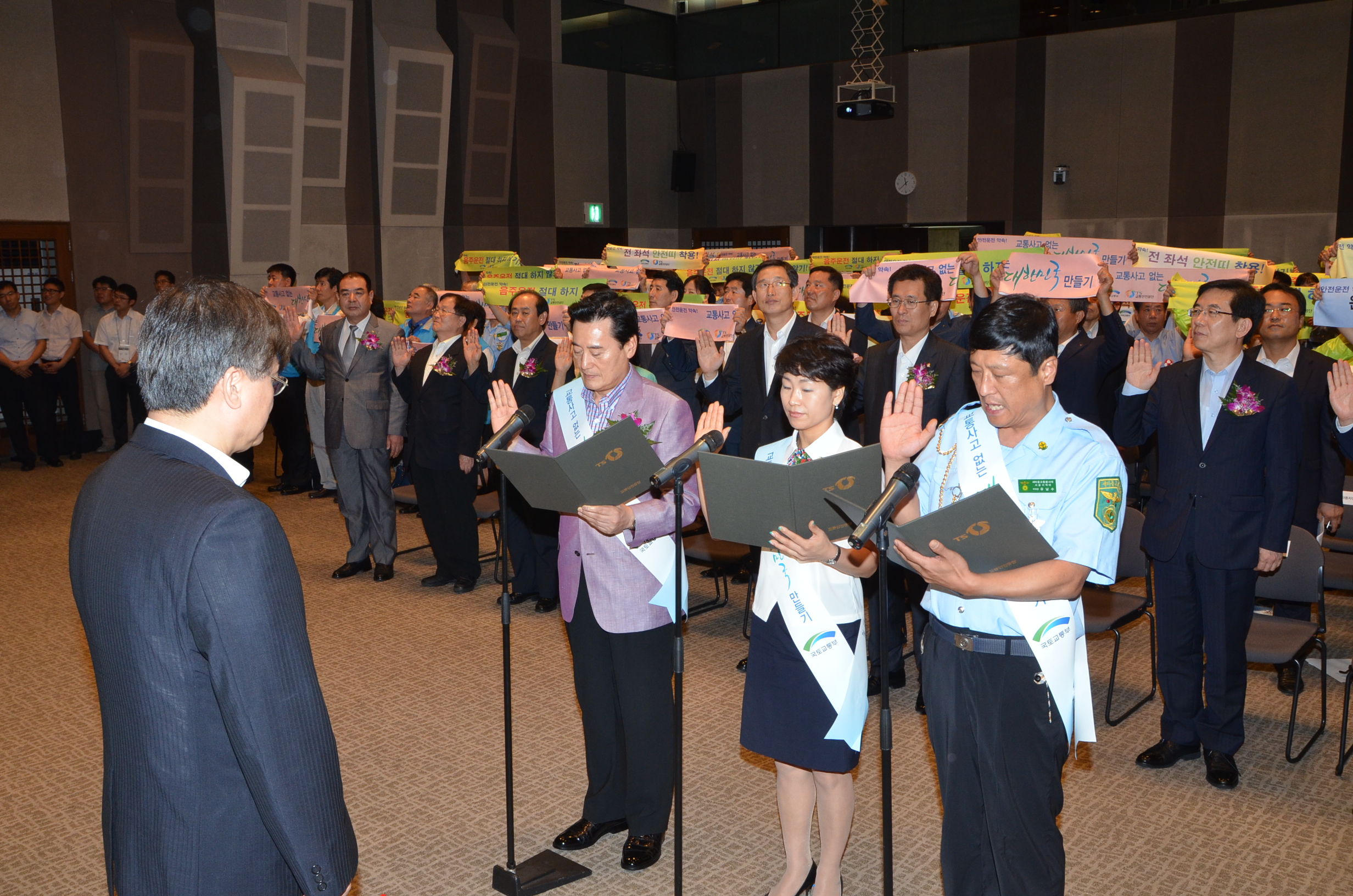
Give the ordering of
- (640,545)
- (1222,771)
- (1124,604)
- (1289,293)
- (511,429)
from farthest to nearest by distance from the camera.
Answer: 1. (1289,293)
2. (1124,604)
3. (1222,771)
4. (640,545)
5. (511,429)

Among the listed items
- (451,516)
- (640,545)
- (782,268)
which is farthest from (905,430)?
(451,516)

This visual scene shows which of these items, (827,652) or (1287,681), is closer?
(827,652)

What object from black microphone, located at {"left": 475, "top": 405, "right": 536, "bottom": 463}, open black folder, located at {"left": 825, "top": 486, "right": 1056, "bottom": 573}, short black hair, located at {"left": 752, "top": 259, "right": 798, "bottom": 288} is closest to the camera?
open black folder, located at {"left": 825, "top": 486, "right": 1056, "bottom": 573}

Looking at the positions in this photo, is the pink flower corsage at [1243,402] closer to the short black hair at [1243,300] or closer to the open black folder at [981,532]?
the short black hair at [1243,300]

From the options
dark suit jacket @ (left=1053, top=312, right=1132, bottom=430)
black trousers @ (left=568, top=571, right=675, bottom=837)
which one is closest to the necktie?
black trousers @ (left=568, top=571, right=675, bottom=837)

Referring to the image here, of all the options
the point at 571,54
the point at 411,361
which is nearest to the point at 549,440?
the point at 411,361

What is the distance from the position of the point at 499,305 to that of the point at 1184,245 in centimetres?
932

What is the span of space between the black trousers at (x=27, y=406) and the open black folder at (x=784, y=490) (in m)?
9.59

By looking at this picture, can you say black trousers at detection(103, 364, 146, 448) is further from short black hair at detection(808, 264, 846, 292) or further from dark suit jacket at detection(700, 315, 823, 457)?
short black hair at detection(808, 264, 846, 292)

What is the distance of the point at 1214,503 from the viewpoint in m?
3.62

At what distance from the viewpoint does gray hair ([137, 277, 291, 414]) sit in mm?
1525

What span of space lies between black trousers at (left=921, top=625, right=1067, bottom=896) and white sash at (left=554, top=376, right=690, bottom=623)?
34.6 inches

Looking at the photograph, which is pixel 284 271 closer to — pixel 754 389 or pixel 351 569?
pixel 351 569

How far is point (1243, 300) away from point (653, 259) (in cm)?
464
